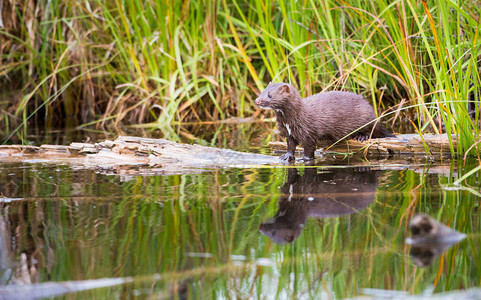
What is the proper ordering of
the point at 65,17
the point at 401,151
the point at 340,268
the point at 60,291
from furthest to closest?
the point at 65,17 → the point at 401,151 → the point at 340,268 → the point at 60,291

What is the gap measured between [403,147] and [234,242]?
2420mm

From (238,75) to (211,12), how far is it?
2.80 feet

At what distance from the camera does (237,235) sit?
83.8 inches

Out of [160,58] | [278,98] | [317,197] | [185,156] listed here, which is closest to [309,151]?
[278,98]

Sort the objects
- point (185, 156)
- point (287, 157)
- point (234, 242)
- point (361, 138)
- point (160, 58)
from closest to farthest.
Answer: point (234, 242) → point (185, 156) → point (287, 157) → point (361, 138) → point (160, 58)

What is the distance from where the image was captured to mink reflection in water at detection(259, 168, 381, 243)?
225 centimetres

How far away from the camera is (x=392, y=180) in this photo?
311cm

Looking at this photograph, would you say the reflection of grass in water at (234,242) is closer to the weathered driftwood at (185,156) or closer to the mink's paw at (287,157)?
the weathered driftwood at (185,156)

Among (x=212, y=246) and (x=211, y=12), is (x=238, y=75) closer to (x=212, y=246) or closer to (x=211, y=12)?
(x=211, y=12)

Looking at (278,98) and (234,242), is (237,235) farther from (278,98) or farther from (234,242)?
(278,98)

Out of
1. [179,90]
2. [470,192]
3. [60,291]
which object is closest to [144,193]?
[60,291]

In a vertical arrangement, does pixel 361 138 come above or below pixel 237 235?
above

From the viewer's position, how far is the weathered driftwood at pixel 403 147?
12.9 ft

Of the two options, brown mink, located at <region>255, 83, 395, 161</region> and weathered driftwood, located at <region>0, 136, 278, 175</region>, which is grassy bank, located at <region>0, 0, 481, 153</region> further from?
weathered driftwood, located at <region>0, 136, 278, 175</region>
